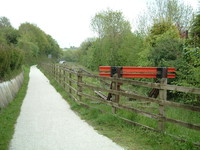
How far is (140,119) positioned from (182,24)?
23649mm

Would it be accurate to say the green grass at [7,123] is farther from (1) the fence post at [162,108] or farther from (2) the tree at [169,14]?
(2) the tree at [169,14]

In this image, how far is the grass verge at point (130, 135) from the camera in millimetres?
4621

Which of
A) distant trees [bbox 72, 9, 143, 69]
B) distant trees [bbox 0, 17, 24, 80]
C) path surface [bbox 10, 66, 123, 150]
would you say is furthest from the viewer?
distant trees [bbox 72, 9, 143, 69]

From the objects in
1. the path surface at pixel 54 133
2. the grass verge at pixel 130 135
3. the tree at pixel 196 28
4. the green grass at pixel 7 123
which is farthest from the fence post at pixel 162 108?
the tree at pixel 196 28

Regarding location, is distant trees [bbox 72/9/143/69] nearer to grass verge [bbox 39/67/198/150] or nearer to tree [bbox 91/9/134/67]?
tree [bbox 91/9/134/67]

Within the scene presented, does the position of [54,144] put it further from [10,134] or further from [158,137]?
[158,137]

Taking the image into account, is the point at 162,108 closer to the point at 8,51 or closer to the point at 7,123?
the point at 7,123

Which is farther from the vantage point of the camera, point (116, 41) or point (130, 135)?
point (116, 41)

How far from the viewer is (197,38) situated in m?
10.7

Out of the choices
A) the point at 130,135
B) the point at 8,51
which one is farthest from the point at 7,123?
the point at 8,51

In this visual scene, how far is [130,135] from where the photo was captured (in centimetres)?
542

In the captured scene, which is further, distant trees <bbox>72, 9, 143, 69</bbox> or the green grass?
Answer: distant trees <bbox>72, 9, 143, 69</bbox>

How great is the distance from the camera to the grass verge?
462 cm

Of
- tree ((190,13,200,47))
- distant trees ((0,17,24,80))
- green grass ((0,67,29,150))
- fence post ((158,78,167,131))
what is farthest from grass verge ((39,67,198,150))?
tree ((190,13,200,47))
